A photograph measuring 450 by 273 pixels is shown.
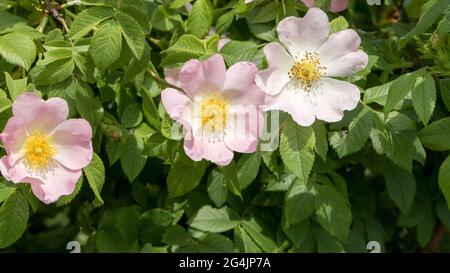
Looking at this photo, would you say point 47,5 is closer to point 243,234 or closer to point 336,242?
point 243,234

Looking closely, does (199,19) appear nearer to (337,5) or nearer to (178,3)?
(178,3)

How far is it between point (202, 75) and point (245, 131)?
0.13 metres

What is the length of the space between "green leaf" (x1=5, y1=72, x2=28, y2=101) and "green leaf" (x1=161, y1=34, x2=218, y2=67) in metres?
0.29

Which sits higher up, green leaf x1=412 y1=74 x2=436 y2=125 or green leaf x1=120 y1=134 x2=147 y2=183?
green leaf x1=412 y1=74 x2=436 y2=125

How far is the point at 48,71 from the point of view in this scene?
1.51 metres

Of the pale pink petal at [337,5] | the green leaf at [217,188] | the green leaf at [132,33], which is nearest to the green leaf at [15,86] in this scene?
the green leaf at [132,33]

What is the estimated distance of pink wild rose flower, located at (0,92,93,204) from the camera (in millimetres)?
1396

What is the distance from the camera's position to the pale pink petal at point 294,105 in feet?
4.84

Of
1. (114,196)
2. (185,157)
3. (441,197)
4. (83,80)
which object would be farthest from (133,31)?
(441,197)

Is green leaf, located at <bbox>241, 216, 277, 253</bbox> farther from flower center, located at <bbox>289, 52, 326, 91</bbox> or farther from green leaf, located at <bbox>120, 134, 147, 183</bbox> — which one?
flower center, located at <bbox>289, 52, 326, 91</bbox>

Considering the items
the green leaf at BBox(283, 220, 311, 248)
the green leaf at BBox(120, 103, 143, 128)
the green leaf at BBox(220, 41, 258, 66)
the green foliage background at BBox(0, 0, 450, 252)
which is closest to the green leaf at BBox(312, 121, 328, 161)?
the green foliage background at BBox(0, 0, 450, 252)

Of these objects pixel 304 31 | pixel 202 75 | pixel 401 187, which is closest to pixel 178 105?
pixel 202 75

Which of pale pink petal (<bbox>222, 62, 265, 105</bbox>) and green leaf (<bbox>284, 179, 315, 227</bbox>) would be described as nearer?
pale pink petal (<bbox>222, 62, 265, 105</bbox>)

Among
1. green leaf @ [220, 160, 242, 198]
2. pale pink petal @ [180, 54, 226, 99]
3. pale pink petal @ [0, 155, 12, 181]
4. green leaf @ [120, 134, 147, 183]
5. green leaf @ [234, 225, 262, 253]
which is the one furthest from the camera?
green leaf @ [234, 225, 262, 253]
